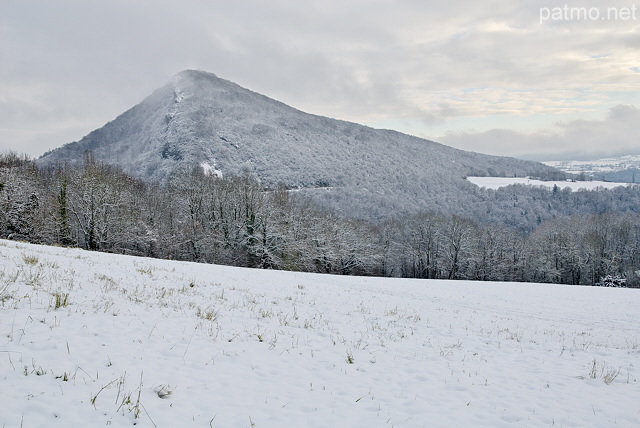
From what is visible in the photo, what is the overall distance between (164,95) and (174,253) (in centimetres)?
16936

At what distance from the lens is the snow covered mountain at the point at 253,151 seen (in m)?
125

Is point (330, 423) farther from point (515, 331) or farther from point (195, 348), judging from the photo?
point (515, 331)

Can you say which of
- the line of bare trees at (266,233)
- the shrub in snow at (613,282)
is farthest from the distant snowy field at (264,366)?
the shrub in snow at (613,282)

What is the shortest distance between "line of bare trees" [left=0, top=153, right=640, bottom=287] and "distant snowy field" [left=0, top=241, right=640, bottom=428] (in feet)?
107

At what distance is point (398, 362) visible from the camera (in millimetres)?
8086

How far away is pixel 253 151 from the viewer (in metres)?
142

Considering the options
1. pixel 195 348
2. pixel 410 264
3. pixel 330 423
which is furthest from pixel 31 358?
pixel 410 264

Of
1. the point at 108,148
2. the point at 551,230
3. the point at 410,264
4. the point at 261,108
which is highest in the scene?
the point at 261,108

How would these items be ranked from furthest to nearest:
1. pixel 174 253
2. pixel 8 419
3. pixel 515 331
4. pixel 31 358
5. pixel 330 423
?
pixel 174 253, pixel 515 331, pixel 31 358, pixel 330 423, pixel 8 419

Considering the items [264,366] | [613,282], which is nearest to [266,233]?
[264,366]

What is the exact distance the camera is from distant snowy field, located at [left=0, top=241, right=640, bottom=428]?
4.83 metres

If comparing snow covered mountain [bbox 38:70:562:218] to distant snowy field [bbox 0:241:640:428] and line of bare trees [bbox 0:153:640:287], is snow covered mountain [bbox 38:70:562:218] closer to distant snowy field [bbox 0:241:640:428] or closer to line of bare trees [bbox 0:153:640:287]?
line of bare trees [bbox 0:153:640:287]

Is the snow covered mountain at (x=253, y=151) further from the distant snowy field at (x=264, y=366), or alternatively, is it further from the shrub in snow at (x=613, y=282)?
the distant snowy field at (x=264, y=366)

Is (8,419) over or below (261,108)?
below
